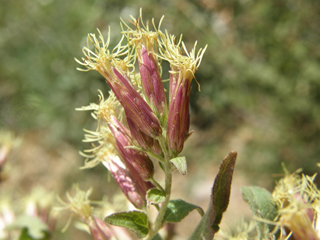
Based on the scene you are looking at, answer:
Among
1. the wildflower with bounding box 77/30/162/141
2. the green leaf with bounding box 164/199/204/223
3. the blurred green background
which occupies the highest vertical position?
the blurred green background

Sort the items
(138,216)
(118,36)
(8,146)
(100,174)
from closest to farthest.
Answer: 1. (138,216)
2. (8,146)
3. (118,36)
4. (100,174)

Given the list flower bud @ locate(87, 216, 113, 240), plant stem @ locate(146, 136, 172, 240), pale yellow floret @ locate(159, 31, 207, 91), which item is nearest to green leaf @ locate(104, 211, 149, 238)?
plant stem @ locate(146, 136, 172, 240)

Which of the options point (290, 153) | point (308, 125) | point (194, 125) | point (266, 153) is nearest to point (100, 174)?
point (194, 125)

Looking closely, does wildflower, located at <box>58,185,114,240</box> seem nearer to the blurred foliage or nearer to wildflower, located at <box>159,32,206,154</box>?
wildflower, located at <box>159,32,206,154</box>

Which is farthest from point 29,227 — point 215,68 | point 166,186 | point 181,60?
point 215,68

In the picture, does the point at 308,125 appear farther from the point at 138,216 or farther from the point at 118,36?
the point at 138,216

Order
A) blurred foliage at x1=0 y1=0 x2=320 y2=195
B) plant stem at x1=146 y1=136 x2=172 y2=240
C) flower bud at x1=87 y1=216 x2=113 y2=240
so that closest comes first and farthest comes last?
plant stem at x1=146 y1=136 x2=172 y2=240 < flower bud at x1=87 y1=216 x2=113 y2=240 < blurred foliage at x1=0 y1=0 x2=320 y2=195
